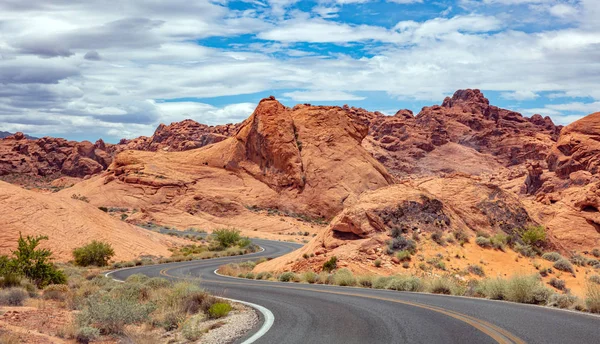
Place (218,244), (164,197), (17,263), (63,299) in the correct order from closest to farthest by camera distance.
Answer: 1. (63,299)
2. (17,263)
3. (218,244)
4. (164,197)

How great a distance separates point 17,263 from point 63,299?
534cm

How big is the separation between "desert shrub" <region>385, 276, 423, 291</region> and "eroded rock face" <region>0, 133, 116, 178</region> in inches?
4718

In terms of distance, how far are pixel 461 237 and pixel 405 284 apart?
10.4 metres

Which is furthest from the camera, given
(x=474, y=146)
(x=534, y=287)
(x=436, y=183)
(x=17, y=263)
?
(x=474, y=146)

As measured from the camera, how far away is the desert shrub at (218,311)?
11.8 m

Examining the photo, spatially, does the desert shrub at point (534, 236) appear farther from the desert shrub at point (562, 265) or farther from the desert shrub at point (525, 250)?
the desert shrub at point (562, 265)

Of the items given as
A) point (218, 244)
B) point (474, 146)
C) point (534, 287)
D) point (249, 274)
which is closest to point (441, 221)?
point (249, 274)

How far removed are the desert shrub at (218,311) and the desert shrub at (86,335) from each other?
9.24ft

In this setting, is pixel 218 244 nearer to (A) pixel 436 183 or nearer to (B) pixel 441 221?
(A) pixel 436 183

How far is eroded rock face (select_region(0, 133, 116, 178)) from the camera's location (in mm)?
121812

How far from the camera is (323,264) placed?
24438 millimetres

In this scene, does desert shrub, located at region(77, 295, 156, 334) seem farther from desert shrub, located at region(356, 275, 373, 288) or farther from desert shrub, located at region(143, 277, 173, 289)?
desert shrub, located at region(356, 275, 373, 288)

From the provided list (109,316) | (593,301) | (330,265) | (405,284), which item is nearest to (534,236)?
(330,265)

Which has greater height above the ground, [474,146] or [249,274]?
[474,146]
